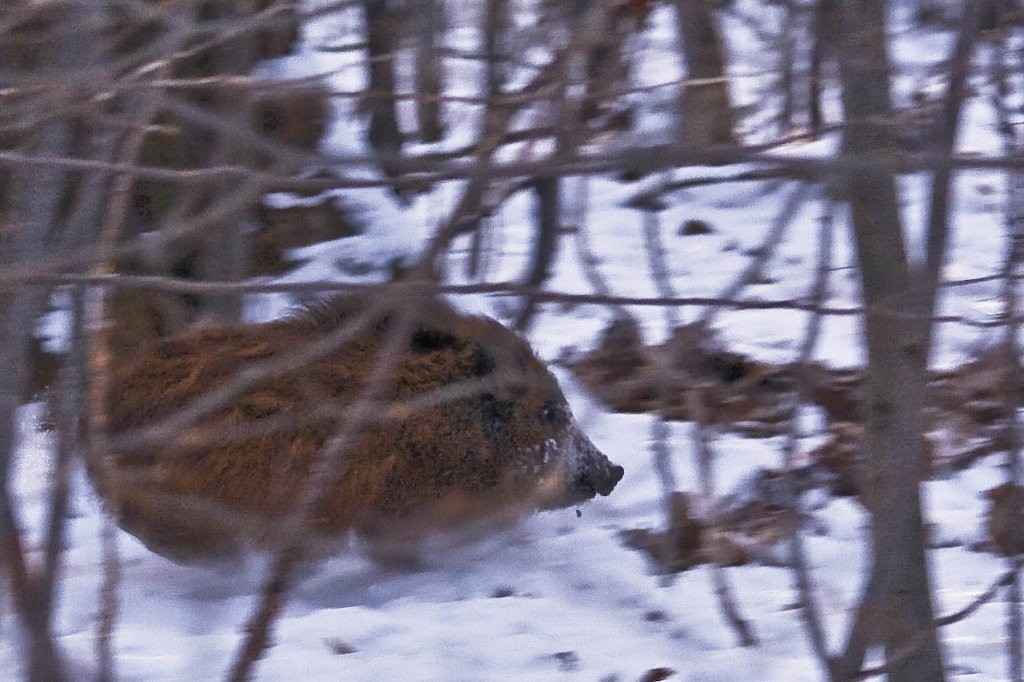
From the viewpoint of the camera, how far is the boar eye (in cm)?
554

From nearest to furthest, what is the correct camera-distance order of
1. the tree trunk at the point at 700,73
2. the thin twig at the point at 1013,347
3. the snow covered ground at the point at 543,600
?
the thin twig at the point at 1013,347, the tree trunk at the point at 700,73, the snow covered ground at the point at 543,600

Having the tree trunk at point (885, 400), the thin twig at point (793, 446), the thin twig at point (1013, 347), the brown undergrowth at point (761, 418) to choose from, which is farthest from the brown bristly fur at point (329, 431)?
the thin twig at point (1013, 347)

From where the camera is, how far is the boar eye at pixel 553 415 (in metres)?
5.54

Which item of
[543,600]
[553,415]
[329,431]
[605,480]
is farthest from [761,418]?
[329,431]

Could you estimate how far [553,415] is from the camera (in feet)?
18.3

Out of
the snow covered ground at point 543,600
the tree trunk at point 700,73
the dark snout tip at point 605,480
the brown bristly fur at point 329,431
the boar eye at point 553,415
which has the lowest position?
the snow covered ground at point 543,600

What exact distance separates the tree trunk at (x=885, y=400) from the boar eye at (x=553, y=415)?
193cm

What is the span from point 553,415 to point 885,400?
2104 millimetres

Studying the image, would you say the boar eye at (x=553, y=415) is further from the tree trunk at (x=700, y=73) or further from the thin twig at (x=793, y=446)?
the thin twig at (x=793, y=446)

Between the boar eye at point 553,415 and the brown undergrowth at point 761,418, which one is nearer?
the brown undergrowth at point 761,418

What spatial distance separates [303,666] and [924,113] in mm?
2469

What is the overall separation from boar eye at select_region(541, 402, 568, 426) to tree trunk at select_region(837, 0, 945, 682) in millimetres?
1935

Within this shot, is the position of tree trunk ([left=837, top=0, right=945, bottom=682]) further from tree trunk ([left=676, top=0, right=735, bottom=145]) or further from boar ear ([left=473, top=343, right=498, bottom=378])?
boar ear ([left=473, top=343, right=498, bottom=378])

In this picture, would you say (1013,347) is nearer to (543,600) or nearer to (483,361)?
(543,600)
